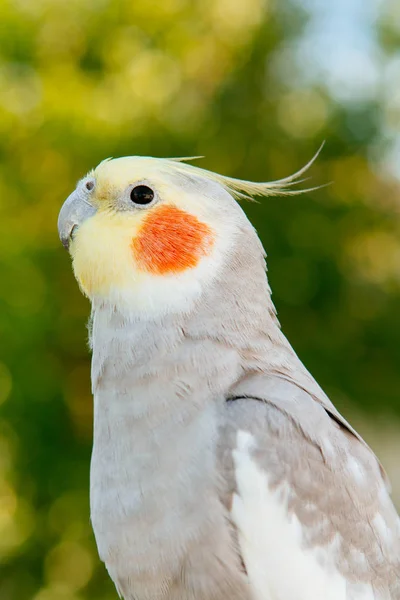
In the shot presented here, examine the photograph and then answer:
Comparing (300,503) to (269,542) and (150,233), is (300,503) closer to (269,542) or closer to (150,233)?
(269,542)

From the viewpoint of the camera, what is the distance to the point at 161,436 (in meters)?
1.94

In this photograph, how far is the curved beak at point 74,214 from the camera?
225 centimetres

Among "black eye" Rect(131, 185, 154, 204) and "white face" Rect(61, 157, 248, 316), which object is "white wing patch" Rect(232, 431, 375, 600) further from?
"black eye" Rect(131, 185, 154, 204)

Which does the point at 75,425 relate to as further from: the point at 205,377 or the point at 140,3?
the point at 205,377

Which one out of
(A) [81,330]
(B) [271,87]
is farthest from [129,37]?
(A) [81,330]

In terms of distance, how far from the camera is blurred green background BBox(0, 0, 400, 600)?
5508 millimetres

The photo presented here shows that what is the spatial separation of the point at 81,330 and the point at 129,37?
2368mm

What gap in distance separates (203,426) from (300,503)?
32 cm

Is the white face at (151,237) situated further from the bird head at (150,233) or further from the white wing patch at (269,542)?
the white wing patch at (269,542)

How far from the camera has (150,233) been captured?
2.18m

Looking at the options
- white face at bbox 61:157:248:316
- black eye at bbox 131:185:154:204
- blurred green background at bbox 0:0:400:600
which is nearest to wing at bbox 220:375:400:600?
white face at bbox 61:157:248:316

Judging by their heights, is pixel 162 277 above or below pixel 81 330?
above

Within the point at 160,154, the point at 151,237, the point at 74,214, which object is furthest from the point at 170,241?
the point at 160,154

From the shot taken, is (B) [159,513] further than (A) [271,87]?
No
